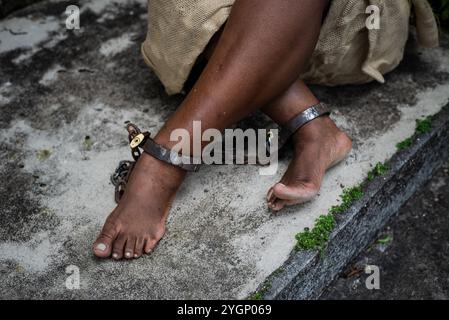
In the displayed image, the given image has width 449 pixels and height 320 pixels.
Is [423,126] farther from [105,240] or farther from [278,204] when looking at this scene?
[105,240]

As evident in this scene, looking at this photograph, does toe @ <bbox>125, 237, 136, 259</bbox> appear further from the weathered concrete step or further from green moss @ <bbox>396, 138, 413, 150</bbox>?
green moss @ <bbox>396, 138, 413, 150</bbox>

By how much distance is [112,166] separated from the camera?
6.73ft

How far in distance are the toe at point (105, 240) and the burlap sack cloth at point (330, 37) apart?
622mm

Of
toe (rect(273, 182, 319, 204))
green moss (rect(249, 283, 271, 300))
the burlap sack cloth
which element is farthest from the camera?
the burlap sack cloth

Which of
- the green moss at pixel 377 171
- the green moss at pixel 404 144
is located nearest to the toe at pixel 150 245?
the green moss at pixel 377 171

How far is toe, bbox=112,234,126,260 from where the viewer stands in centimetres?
172

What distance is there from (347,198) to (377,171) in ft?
0.61

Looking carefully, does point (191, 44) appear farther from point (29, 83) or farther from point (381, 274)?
point (381, 274)

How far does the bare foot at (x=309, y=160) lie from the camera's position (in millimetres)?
1794

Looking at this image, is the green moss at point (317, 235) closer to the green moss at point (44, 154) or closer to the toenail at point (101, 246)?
the toenail at point (101, 246)

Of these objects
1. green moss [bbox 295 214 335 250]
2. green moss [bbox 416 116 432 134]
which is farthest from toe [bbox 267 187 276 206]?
green moss [bbox 416 116 432 134]

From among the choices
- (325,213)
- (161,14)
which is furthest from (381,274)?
(161,14)

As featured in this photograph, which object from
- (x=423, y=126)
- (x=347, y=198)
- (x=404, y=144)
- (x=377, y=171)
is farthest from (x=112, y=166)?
(x=423, y=126)

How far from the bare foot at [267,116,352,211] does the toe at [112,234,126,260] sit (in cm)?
50
